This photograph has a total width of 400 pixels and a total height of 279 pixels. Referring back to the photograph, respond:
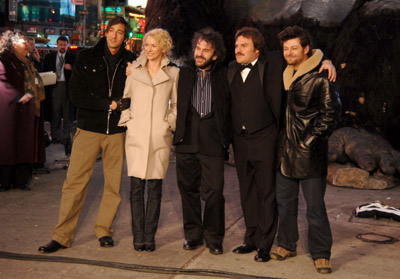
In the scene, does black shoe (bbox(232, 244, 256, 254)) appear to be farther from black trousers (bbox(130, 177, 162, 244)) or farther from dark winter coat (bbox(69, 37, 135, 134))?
dark winter coat (bbox(69, 37, 135, 134))

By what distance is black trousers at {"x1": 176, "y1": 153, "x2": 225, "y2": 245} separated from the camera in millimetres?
5406

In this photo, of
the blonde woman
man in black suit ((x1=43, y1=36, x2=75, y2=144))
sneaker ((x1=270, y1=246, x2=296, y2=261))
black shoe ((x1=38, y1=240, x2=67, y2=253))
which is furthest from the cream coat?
man in black suit ((x1=43, y1=36, x2=75, y2=144))

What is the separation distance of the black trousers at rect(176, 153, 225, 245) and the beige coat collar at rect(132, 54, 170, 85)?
0.63 meters

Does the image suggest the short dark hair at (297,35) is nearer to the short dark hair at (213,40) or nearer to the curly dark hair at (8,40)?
the short dark hair at (213,40)

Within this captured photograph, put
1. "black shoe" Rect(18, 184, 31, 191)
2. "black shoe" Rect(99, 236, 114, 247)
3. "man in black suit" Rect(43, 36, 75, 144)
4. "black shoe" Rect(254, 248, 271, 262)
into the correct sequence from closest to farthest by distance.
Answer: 1. "black shoe" Rect(254, 248, 271, 262)
2. "black shoe" Rect(99, 236, 114, 247)
3. "black shoe" Rect(18, 184, 31, 191)
4. "man in black suit" Rect(43, 36, 75, 144)

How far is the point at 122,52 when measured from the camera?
5.64 m

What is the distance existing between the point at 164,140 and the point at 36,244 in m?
1.39

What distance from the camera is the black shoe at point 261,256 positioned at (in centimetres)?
517

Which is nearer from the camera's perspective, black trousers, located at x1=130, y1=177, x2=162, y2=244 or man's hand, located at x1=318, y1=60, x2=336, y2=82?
man's hand, located at x1=318, y1=60, x2=336, y2=82

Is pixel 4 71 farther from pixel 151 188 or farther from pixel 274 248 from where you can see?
pixel 274 248

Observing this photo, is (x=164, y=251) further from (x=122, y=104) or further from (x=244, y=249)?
(x=122, y=104)

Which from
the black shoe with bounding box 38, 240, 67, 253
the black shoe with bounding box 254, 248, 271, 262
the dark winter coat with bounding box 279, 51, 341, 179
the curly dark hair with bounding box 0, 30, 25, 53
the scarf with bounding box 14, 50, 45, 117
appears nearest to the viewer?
the dark winter coat with bounding box 279, 51, 341, 179

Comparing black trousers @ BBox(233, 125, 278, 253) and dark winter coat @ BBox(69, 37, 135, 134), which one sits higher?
dark winter coat @ BBox(69, 37, 135, 134)

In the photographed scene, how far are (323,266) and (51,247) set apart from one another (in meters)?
2.13
